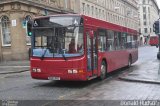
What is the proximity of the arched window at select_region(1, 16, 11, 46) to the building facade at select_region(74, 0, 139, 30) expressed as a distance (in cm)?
1852

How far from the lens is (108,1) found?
75.9 m

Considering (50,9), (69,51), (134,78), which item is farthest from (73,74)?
(50,9)

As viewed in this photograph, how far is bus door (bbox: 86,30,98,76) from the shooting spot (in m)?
14.0

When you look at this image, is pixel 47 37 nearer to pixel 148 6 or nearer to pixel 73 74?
pixel 73 74

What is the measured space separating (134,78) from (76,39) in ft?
10.8

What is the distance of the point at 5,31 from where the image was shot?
116 feet

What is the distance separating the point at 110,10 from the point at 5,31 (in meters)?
44.1

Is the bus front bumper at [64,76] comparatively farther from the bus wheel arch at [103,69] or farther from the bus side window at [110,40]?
the bus side window at [110,40]

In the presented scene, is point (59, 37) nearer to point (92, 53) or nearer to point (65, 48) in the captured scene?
point (65, 48)

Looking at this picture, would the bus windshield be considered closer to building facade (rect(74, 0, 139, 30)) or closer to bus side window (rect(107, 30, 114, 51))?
bus side window (rect(107, 30, 114, 51))

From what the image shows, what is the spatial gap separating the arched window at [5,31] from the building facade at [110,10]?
1852cm

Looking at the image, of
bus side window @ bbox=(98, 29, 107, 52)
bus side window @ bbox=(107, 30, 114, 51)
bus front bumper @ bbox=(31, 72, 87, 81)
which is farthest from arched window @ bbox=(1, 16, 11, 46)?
bus front bumper @ bbox=(31, 72, 87, 81)

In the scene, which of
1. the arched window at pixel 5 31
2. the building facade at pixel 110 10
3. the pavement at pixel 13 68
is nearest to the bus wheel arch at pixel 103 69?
the pavement at pixel 13 68

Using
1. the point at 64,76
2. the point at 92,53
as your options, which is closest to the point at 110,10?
the point at 92,53
